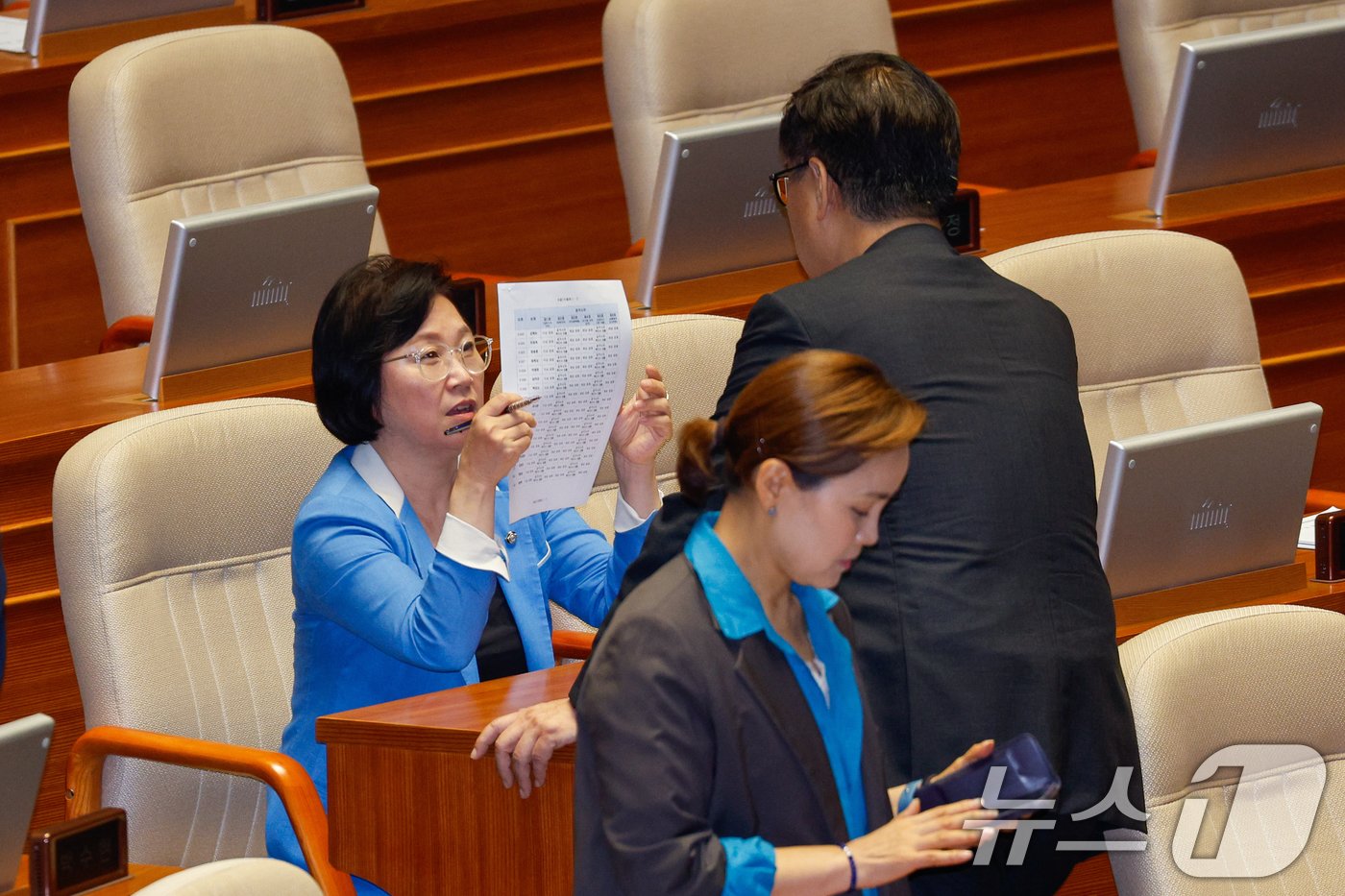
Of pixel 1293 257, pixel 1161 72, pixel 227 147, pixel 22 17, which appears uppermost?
pixel 22 17

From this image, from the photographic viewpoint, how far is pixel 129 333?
11.3ft

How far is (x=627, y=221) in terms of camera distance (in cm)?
489

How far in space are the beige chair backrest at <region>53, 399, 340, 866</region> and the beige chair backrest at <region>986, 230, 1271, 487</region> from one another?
1084 millimetres

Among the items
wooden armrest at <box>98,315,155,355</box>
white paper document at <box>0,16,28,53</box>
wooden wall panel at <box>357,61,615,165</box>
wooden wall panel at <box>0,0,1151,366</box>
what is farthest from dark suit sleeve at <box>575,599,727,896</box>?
wooden wall panel at <box>357,61,615,165</box>

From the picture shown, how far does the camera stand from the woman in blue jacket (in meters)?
2.21

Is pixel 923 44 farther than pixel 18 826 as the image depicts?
Yes

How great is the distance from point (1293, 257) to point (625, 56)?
4.19 ft

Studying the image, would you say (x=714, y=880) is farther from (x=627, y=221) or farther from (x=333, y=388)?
(x=627, y=221)

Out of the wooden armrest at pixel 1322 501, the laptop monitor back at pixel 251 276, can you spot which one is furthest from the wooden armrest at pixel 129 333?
the wooden armrest at pixel 1322 501

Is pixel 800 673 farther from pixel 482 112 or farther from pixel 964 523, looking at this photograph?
pixel 482 112

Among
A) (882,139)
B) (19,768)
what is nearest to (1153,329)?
(882,139)

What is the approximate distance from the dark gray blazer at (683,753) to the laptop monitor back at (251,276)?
1.38 metres

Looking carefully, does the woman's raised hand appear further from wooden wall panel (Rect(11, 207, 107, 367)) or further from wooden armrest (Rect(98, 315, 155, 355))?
wooden wall panel (Rect(11, 207, 107, 367))

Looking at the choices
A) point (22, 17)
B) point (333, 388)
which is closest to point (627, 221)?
point (22, 17)
